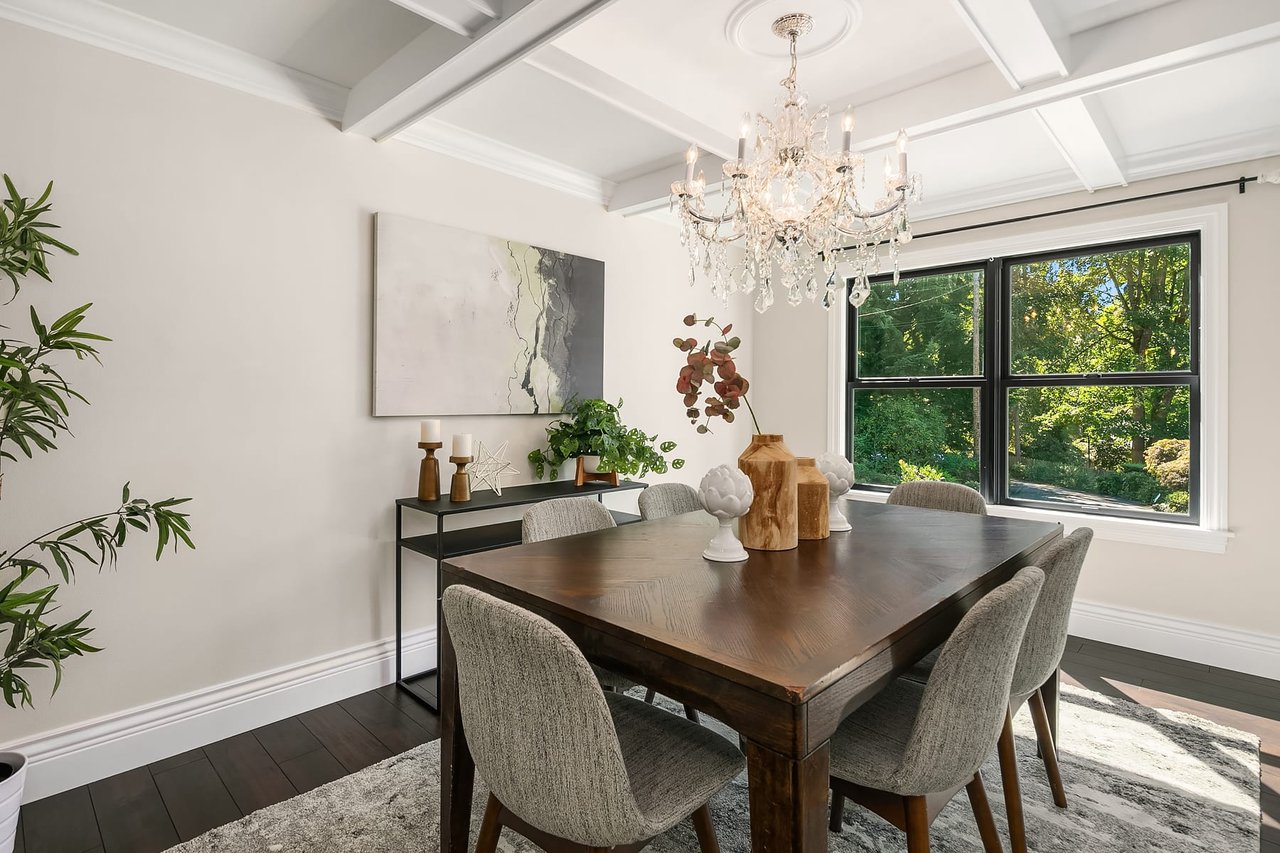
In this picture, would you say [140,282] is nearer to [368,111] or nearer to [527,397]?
[368,111]

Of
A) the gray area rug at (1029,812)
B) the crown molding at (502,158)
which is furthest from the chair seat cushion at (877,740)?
the crown molding at (502,158)

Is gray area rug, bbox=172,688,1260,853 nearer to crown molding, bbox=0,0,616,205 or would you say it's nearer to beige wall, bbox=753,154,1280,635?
beige wall, bbox=753,154,1280,635

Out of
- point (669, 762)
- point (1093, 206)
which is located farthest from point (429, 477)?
point (1093, 206)

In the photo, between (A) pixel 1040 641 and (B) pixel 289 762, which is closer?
(A) pixel 1040 641

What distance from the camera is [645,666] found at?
4.01 feet

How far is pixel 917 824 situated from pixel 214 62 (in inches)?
118

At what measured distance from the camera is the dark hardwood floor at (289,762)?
6.08 feet

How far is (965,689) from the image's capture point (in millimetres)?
1245

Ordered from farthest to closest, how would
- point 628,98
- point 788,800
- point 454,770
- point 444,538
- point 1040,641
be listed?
point 444,538, point 628,98, point 1040,641, point 454,770, point 788,800

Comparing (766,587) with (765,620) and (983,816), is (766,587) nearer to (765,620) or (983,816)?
(765,620)

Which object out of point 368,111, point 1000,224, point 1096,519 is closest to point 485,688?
point 368,111

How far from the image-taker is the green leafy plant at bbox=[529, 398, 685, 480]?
3250mm

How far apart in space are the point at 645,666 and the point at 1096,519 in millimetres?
3233

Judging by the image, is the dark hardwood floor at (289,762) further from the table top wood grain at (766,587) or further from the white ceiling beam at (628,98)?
the white ceiling beam at (628,98)
